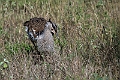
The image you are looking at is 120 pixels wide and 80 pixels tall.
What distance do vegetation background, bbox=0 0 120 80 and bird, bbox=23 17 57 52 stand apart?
0.64ft

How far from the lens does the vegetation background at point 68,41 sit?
602 cm

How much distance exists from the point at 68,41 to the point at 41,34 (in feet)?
2.93

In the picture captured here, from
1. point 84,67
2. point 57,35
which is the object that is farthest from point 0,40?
point 84,67

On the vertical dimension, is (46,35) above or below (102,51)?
above

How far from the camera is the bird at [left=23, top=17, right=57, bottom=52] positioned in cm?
659

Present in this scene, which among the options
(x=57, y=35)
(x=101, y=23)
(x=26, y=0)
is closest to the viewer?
(x=57, y=35)

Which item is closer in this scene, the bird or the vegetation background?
the vegetation background

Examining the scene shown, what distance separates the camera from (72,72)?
590cm

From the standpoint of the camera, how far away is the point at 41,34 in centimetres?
667

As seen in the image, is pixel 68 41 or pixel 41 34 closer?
pixel 41 34

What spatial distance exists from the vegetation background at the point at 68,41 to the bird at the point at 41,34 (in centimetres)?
20

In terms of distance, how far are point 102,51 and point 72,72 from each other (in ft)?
3.70

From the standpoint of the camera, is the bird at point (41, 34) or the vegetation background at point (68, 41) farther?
the bird at point (41, 34)

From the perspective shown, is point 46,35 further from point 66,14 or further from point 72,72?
point 66,14
